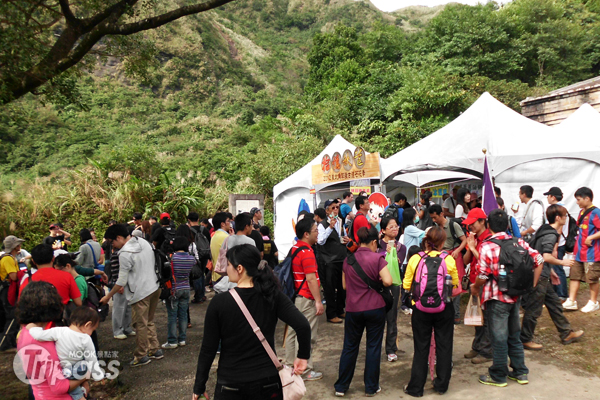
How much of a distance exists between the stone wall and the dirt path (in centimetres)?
1070

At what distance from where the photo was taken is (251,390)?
230cm

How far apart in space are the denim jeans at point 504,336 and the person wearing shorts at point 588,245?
97.7 inches

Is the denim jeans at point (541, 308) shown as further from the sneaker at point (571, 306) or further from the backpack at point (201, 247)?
the backpack at point (201, 247)

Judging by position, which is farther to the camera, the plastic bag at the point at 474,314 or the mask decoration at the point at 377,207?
the mask decoration at the point at 377,207

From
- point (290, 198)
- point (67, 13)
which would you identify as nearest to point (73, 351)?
point (67, 13)

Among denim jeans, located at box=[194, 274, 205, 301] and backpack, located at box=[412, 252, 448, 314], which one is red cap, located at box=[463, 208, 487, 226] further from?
denim jeans, located at box=[194, 274, 205, 301]

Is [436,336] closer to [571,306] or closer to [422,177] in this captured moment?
[571,306]

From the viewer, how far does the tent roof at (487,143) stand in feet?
24.5

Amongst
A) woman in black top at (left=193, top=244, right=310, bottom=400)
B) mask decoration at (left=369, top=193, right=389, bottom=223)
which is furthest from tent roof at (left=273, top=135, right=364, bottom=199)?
woman in black top at (left=193, top=244, right=310, bottom=400)

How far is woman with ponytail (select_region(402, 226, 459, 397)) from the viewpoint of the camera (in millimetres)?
3801

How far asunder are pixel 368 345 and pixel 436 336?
2.21ft

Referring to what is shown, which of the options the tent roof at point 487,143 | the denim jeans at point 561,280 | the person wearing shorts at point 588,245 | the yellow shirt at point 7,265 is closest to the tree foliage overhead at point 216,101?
the yellow shirt at point 7,265

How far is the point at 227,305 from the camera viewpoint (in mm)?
2387

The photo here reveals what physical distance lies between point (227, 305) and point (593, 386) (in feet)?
13.1
